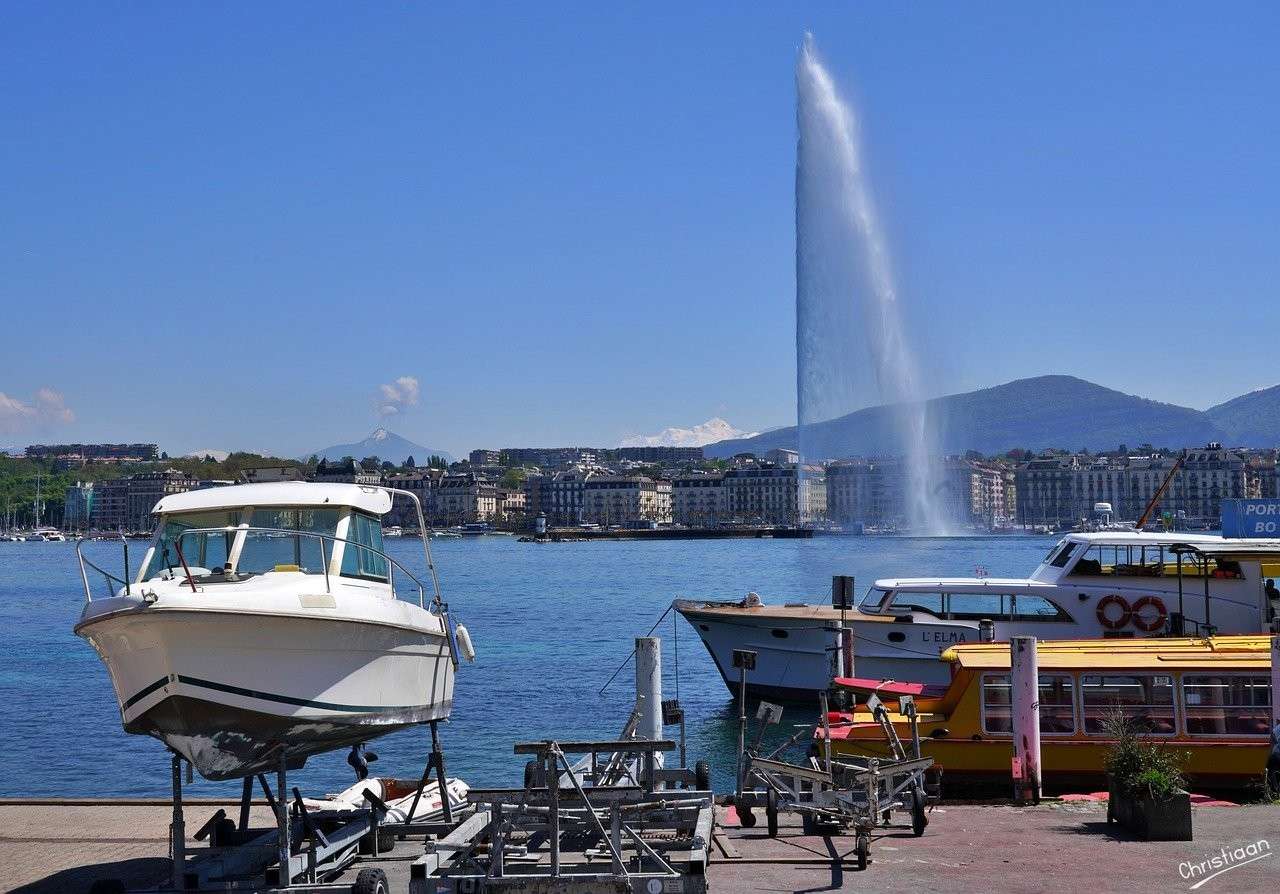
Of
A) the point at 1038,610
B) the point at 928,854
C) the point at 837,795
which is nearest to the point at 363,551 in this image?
the point at 837,795

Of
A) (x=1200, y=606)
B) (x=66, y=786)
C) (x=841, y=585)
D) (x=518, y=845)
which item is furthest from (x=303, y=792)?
(x=1200, y=606)

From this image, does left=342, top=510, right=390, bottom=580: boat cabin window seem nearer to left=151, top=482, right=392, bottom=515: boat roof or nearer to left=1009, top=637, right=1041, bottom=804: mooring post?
left=151, top=482, right=392, bottom=515: boat roof

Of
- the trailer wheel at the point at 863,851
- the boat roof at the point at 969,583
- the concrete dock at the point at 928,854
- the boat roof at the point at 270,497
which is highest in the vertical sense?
the boat roof at the point at 270,497

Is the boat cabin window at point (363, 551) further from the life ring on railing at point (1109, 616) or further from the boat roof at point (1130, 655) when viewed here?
the life ring on railing at point (1109, 616)

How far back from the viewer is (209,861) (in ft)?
41.3

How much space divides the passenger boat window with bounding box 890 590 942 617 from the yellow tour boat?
374 inches

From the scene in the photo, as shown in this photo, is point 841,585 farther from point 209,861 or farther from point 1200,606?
point 209,861

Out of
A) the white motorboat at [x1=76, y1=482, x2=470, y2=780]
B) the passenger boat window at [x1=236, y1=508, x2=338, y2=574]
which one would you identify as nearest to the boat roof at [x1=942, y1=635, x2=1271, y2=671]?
the white motorboat at [x1=76, y1=482, x2=470, y2=780]

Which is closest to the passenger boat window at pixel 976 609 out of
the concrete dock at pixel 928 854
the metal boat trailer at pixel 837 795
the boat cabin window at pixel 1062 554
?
the boat cabin window at pixel 1062 554

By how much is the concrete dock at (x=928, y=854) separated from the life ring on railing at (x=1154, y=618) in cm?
1270

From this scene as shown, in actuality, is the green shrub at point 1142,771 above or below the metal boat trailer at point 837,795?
above

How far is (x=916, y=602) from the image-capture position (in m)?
30.3

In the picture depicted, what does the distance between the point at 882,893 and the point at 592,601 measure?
229 ft

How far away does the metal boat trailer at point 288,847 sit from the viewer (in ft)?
39.5
